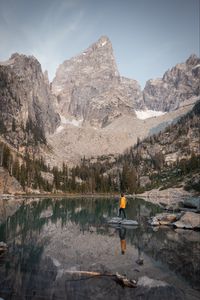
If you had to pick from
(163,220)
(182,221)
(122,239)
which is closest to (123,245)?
(122,239)

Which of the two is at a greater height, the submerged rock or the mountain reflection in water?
the submerged rock

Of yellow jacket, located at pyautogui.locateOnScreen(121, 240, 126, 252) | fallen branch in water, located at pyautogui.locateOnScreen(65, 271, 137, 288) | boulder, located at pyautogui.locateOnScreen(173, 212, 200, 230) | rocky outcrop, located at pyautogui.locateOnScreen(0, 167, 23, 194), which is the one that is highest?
rocky outcrop, located at pyautogui.locateOnScreen(0, 167, 23, 194)

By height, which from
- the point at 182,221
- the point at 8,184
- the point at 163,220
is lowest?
the point at 163,220

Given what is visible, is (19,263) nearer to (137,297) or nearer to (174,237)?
(137,297)

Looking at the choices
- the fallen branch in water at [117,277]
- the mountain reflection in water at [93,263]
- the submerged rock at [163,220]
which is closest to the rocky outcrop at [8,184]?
the submerged rock at [163,220]

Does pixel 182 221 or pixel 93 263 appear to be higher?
pixel 182 221

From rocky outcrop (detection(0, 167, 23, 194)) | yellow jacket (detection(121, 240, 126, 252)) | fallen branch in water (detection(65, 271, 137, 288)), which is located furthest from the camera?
rocky outcrop (detection(0, 167, 23, 194))

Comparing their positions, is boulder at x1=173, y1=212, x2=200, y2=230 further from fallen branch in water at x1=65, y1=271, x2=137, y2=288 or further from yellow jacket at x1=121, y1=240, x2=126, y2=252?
fallen branch in water at x1=65, y1=271, x2=137, y2=288

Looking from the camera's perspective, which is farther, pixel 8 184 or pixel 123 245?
pixel 8 184

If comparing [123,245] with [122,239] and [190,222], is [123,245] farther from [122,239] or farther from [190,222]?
[190,222]

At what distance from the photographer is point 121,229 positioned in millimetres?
37125

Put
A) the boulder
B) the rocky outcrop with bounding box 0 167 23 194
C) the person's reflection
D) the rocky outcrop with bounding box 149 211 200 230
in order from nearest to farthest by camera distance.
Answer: the person's reflection
the boulder
the rocky outcrop with bounding box 149 211 200 230
the rocky outcrop with bounding box 0 167 23 194

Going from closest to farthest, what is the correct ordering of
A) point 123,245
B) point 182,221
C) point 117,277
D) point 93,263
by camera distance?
1. point 117,277
2. point 93,263
3. point 123,245
4. point 182,221

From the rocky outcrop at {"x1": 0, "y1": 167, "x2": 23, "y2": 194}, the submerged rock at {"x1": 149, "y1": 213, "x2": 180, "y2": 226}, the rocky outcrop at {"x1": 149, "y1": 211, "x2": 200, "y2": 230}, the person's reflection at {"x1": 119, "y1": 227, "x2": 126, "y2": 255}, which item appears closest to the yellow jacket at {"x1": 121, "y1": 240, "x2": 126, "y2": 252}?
the person's reflection at {"x1": 119, "y1": 227, "x2": 126, "y2": 255}
